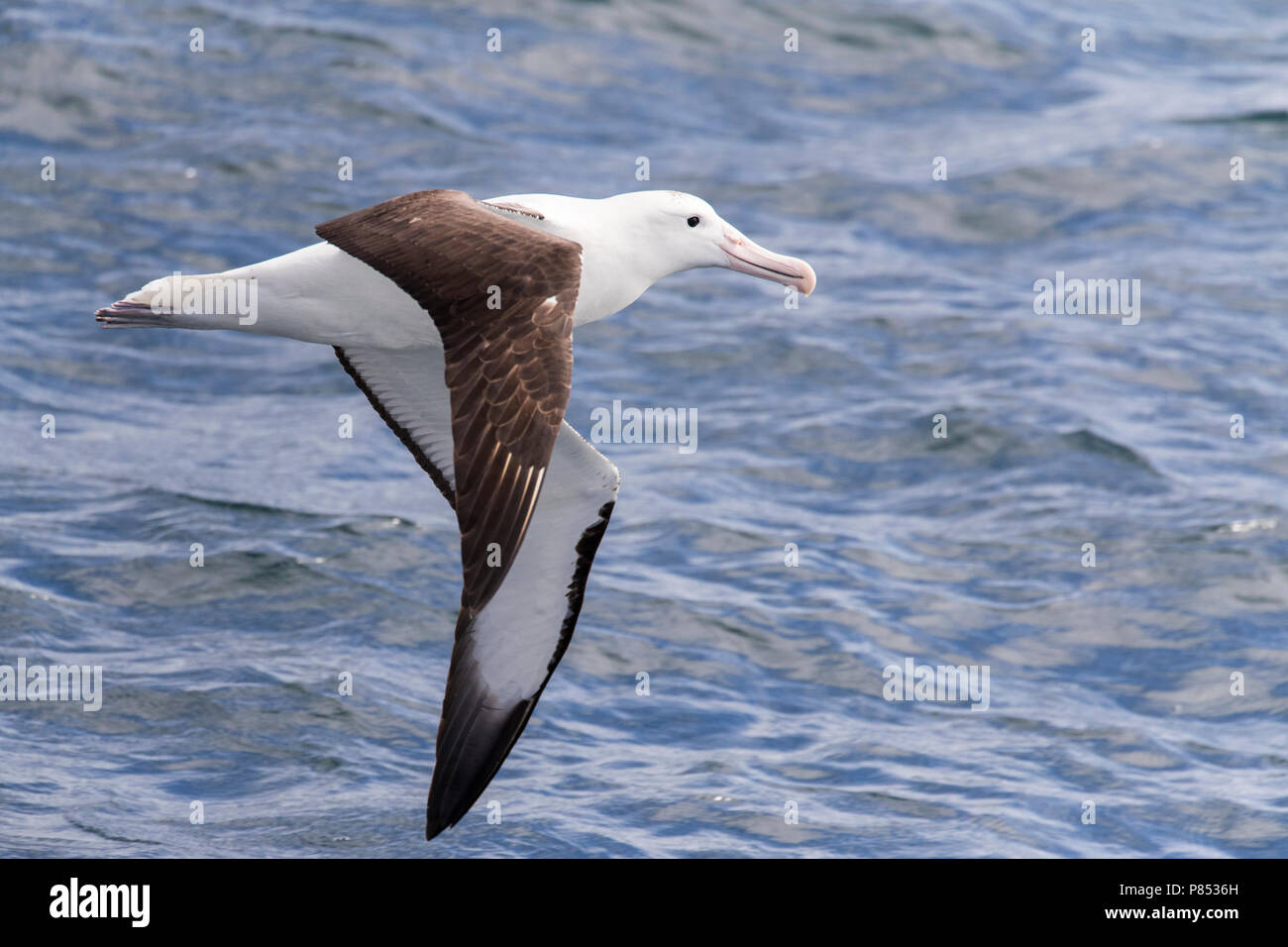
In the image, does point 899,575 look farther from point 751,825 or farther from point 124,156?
point 124,156

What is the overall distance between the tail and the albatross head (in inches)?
90.0

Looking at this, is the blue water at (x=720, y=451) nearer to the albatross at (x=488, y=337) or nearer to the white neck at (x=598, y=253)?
the albatross at (x=488, y=337)

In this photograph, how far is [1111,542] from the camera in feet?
56.3

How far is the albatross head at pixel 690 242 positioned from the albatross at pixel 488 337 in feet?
0.04

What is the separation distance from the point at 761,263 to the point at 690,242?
0.44 m

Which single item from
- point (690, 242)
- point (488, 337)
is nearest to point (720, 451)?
point (690, 242)

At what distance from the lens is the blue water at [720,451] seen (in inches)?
541

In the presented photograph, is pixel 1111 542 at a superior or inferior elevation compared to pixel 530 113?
inferior

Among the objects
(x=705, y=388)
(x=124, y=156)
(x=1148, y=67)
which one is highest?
(x=1148, y=67)

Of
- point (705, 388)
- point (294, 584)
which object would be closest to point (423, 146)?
point (705, 388)

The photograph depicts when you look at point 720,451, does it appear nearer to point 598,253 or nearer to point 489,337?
point 598,253

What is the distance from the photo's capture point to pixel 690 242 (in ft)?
34.7

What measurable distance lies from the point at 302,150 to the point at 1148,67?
1274 cm

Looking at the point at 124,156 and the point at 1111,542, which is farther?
the point at 124,156
